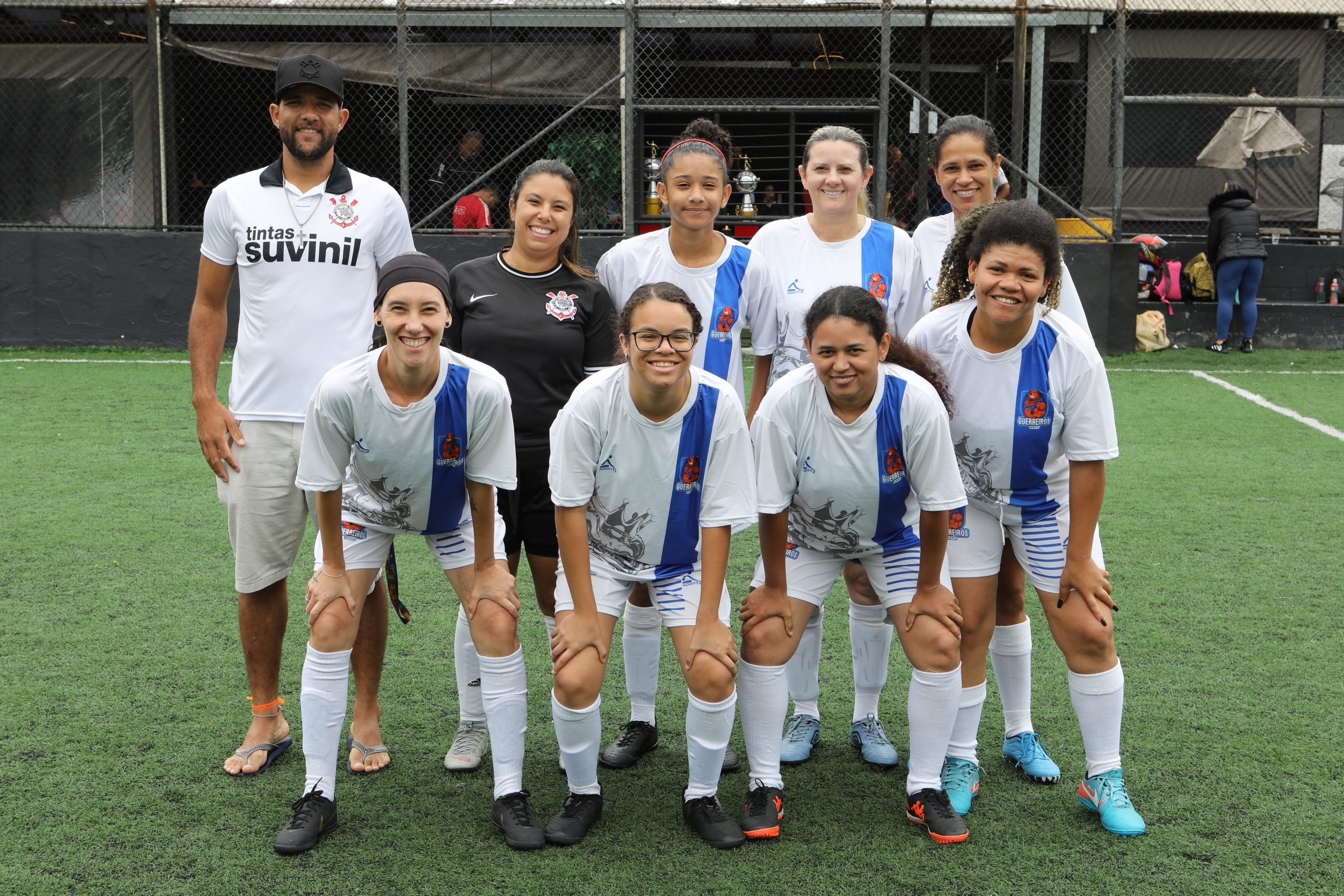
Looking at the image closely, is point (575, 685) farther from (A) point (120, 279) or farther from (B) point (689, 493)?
(A) point (120, 279)

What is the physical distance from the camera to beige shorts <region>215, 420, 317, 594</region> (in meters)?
3.61

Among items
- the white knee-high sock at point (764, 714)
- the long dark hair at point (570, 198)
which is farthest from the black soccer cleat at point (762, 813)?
the long dark hair at point (570, 198)

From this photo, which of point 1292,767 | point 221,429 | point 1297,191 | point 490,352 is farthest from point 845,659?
point 1297,191

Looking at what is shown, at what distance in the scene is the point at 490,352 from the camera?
11.7ft

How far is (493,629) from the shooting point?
3.22 metres

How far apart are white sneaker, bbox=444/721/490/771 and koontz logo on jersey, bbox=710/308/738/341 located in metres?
1.38

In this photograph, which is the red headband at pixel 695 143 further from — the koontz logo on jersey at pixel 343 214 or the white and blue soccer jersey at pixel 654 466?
the koontz logo on jersey at pixel 343 214

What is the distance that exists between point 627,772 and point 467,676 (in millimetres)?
565

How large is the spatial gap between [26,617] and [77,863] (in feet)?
6.61

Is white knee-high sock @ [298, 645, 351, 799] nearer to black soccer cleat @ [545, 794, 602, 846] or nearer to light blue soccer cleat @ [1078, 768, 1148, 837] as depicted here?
black soccer cleat @ [545, 794, 602, 846]

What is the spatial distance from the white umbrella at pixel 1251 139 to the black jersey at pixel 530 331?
35.3 feet

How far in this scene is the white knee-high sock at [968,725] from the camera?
11.2ft

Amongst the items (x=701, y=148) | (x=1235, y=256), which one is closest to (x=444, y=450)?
(x=701, y=148)

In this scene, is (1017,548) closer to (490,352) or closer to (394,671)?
(490,352)
